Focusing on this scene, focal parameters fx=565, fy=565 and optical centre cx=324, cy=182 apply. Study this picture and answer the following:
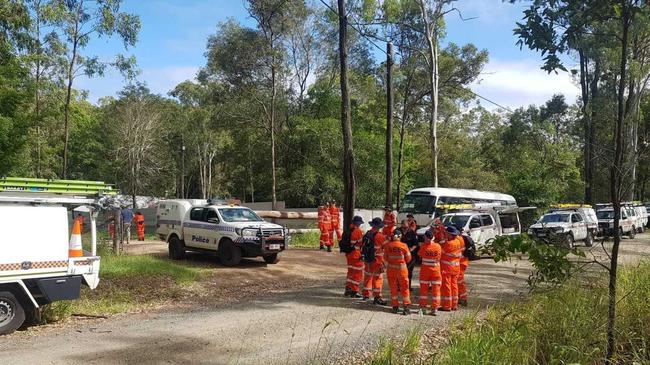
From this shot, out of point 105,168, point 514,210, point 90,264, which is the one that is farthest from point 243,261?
point 105,168

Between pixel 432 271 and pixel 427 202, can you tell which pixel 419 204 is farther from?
pixel 432 271

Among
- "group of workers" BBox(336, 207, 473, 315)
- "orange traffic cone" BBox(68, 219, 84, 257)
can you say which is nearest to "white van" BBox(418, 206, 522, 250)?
"group of workers" BBox(336, 207, 473, 315)

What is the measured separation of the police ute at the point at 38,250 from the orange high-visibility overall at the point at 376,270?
517 centimetres

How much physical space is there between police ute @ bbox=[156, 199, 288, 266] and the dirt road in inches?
131

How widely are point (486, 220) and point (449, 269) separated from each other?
11617 millimetres

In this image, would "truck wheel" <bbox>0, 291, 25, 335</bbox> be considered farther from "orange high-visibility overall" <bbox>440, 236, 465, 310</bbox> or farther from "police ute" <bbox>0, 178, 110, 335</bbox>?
"orange high-visibility overall" <bbox>440, 236, 465, 310</bbox>

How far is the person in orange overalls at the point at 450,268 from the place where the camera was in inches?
426

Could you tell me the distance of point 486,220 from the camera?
21812 mm

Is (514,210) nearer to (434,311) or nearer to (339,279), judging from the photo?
(339,279)

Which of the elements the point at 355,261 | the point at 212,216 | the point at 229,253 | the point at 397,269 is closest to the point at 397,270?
the point at 397,269

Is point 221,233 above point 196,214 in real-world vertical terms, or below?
below

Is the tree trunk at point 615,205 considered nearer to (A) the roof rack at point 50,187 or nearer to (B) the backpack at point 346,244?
(B) the backpack at point 346,244

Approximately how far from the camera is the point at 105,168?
53.4 meters

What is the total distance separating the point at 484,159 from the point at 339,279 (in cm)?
4451
